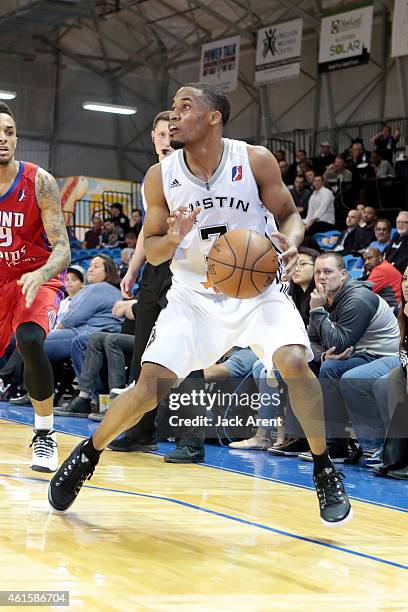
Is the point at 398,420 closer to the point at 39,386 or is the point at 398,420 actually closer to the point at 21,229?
the point at 39,386

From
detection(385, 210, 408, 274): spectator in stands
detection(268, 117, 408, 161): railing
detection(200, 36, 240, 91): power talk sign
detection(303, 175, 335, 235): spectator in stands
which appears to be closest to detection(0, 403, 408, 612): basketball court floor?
detection(385, 210, 408, 274): spectator in stands

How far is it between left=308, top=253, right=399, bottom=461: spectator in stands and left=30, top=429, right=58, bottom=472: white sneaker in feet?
6.59

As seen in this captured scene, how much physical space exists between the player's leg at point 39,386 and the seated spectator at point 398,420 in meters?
2.10

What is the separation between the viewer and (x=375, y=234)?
1445cm

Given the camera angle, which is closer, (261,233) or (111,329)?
(261,233)

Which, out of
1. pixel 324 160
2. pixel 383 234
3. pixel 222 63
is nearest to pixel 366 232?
pixel 383 234

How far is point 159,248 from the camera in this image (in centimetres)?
419

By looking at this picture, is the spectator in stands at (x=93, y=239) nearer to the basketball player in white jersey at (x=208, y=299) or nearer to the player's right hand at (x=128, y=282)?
the player's right hand at (x=128, y=282)

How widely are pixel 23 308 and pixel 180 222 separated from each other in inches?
73.1

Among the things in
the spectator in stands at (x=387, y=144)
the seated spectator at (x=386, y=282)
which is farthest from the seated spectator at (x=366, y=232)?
the seated spectator at (x=386, y=282)

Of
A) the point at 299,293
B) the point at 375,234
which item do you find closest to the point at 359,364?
the point at 299,293

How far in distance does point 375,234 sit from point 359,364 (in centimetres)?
797

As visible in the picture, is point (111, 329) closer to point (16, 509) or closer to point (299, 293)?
point (299, 293)

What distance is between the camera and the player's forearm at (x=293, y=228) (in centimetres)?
425
